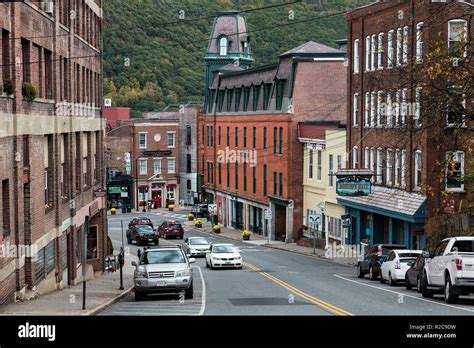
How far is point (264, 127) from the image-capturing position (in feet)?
254

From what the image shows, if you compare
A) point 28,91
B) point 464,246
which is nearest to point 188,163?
point 28,91

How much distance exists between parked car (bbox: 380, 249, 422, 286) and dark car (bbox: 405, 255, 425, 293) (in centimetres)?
211

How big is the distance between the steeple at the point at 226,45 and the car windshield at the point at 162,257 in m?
72.7

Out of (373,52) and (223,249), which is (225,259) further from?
→ (373,52)

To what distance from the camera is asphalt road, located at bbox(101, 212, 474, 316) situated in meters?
21.6

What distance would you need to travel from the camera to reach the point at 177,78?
136 m

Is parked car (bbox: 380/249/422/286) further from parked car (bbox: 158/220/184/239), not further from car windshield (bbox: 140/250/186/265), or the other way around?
parked car (bbox: 158/220/184/239)

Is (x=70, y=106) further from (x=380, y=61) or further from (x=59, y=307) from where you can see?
(x=380, y=61)

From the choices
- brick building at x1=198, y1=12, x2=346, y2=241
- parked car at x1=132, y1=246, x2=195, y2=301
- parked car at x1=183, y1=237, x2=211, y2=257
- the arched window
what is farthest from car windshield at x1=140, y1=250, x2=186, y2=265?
the arched window

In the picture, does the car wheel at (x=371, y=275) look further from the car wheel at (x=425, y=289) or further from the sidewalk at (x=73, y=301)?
the car wheel at (x=425, y=289)

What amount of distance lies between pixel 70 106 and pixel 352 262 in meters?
23.1

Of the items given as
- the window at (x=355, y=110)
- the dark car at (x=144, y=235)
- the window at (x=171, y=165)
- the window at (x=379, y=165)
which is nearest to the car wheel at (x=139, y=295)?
the window at (x=379, y=165)

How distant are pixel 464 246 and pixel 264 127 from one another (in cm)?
5345
